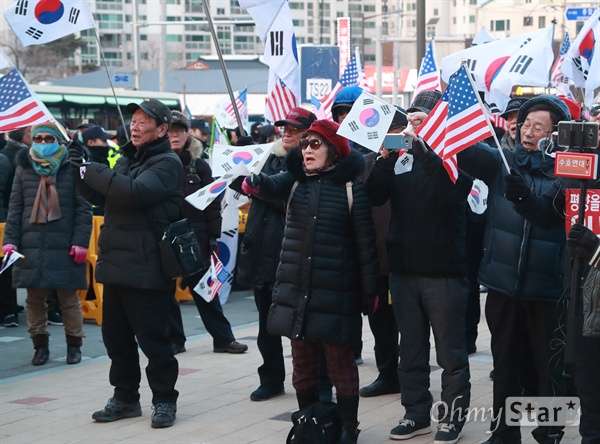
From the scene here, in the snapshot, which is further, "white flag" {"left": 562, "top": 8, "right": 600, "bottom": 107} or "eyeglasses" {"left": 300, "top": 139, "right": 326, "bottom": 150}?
"white flag" {"left": 562, "top": 8, "right": 600, "bottom": 107}

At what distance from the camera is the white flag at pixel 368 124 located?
6.31 metres

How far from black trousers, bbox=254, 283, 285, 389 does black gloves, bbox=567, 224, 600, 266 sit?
3093mm

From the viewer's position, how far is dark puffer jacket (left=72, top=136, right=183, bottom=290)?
7.00 meters

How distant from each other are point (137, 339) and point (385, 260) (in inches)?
72.8

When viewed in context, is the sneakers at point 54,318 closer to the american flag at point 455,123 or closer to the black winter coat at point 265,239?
the black winter coat at point 265,239

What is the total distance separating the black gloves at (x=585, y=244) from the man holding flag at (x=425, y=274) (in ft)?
4.86

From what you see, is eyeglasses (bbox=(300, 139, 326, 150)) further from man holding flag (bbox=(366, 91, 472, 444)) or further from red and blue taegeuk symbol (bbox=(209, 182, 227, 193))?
red and blue taegeuk symbol (bbox=(209, 182, 227, 193))

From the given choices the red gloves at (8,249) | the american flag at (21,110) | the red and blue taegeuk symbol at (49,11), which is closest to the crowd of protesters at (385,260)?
the american flag at (21,110)

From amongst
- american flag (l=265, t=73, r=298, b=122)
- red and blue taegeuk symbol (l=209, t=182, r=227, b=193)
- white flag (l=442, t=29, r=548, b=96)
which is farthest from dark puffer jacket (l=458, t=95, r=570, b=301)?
white flag (l=442, t=29, r=548, b=96)

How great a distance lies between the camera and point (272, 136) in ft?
46.1

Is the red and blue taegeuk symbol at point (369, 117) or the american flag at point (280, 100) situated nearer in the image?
the red and blue taegeuk symbol at point (369, 117)

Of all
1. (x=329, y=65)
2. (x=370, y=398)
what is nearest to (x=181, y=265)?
(x=370, y=398)

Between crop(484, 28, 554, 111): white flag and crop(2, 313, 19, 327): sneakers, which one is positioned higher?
crop(484, 28, 554, 111): white flag

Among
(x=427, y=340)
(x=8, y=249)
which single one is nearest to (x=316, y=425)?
(x=427, y=340)
